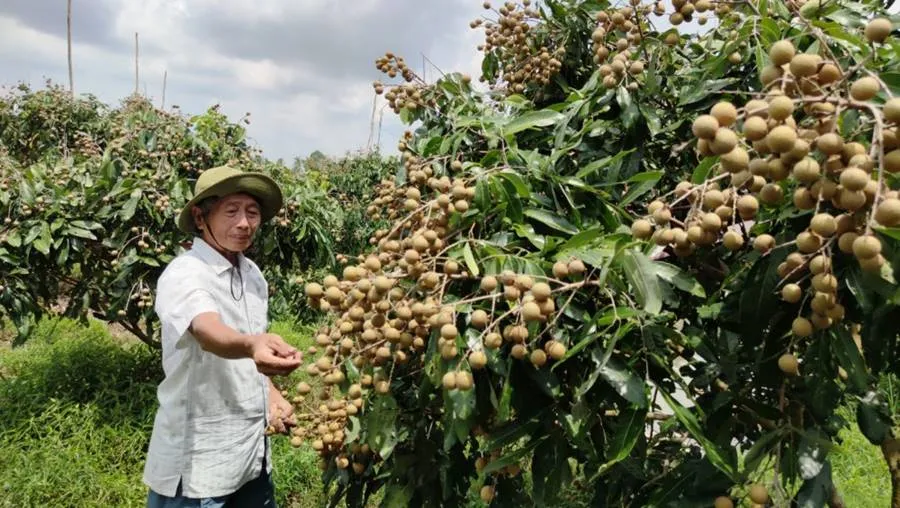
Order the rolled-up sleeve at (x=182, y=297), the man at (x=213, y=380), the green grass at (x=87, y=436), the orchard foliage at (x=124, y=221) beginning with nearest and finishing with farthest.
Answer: the rolled-up sleeve at (x=182, y=297) → the man at (x=213, y=380) → the green grass at (x=87, y=436) → the orchard foliage at (x=124, y=221)

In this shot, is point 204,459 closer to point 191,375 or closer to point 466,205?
point 191,375

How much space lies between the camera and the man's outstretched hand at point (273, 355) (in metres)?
1.20

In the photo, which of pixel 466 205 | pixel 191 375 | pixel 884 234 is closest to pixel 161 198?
pixel 191 375

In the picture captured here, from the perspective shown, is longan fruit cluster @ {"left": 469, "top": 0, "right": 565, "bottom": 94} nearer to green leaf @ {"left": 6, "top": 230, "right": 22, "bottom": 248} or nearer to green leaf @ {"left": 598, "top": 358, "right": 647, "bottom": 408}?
green leaf @ {"left": 598, "top": 358, "right": 647, "bottom": 408}

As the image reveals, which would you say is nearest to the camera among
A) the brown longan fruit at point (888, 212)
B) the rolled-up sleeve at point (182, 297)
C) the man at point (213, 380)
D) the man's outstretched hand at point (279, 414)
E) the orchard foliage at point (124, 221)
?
the brown longan fruit at point (888, 212)

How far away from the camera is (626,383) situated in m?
0.81

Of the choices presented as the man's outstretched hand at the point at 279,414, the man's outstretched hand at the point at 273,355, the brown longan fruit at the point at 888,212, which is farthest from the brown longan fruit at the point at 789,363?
the man's outstretched hand at the point at 279,414

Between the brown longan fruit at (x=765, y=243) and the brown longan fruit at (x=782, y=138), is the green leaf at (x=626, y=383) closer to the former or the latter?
the brown longan fruit at (x=765, y=243)

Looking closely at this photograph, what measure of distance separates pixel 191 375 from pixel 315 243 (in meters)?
2.26

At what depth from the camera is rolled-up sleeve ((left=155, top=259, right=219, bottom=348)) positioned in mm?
1463

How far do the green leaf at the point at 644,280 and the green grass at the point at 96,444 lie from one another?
225cm

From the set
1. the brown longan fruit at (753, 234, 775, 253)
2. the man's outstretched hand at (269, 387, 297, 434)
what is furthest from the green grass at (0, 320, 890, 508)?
the brown longan fruit at (753, 234, 775, 253)

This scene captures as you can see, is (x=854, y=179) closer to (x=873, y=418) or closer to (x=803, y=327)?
(x=803, y=327)

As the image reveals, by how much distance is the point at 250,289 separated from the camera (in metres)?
1.86
